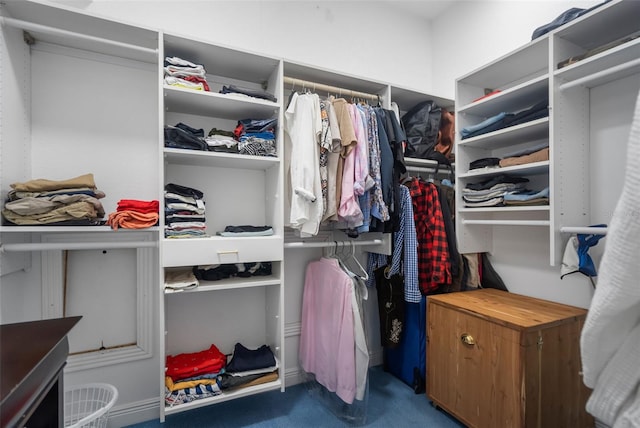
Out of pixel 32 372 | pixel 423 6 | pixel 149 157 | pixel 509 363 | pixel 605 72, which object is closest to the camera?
pixel 32 372

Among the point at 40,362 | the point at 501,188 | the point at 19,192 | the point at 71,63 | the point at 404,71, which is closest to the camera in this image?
the point at 40,362

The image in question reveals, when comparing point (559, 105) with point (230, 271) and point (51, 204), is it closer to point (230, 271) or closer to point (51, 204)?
point (230, 271)

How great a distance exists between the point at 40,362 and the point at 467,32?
3.14m

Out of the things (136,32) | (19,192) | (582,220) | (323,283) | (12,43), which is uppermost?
(136,32)

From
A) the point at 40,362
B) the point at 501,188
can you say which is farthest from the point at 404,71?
the point at 40,362

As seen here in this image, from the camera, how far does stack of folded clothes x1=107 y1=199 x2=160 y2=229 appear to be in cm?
146

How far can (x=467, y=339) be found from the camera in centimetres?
166

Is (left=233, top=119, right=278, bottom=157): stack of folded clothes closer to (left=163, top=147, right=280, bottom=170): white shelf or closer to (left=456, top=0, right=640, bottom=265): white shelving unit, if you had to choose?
(left=163, top=147, right=280, bottom=170): white shelf

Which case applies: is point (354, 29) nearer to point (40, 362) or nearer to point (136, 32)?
point (136, 32)

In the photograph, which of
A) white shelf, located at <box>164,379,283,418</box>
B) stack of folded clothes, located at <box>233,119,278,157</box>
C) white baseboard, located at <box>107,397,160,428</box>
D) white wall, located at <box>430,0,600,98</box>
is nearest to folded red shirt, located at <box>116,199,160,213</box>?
stack of folded clothes, located at <box>233,119,278,157</box>

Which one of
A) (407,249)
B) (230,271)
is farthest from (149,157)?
(407,249)

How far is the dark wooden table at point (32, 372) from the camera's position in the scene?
0.60 meters

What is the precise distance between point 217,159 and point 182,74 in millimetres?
472

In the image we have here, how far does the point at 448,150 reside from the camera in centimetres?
243
